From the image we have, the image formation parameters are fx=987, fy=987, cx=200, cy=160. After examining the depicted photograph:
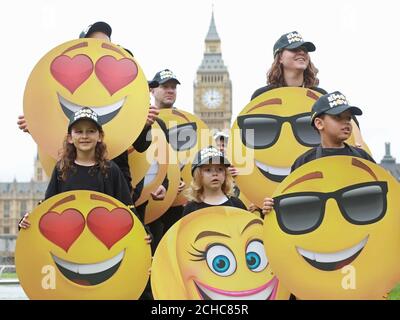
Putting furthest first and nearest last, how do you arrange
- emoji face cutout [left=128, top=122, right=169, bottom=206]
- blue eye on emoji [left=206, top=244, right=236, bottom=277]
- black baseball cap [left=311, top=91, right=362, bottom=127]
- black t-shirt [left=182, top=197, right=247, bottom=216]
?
1. emoji face cutout [left=128, top=122, right=169, bottom=206]
2. black t-shirt [left=182, top=197, right=247, bottom=216]
3. blue eye on emoji [left=206, top=244, right=236, bottom=277]
4. black baseball cap [left=311, top=91, right=362, bottom=127]

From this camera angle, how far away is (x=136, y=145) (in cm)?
744

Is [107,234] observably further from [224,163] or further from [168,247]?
[224,163]

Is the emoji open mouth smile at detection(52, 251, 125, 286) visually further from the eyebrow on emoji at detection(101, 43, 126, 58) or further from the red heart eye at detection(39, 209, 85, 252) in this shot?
the eyebrow on emoji at detection(101, 43, 126, 58)

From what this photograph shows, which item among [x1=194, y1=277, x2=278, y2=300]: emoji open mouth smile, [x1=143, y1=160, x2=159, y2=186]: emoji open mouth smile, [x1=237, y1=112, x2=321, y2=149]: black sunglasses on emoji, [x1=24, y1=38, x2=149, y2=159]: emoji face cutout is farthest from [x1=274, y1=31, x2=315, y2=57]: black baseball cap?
[x1=194, y1=277, x2=278, y2=300]: emoji open mouth smile

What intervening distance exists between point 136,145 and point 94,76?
68cm

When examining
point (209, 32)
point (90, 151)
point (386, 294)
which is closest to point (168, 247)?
point (90, 151)

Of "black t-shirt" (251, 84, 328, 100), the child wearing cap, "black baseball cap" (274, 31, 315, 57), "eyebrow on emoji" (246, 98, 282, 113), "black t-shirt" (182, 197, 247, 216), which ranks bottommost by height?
"black t-shirt" (182, 197, 247, 216)

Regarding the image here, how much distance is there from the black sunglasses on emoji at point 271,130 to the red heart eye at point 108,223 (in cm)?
139

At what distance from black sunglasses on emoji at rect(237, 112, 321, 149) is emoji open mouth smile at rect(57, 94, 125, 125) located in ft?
3.15

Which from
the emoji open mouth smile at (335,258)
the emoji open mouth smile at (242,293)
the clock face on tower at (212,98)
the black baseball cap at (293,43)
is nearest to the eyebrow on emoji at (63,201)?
the emoji open mouth smile at (242,293)

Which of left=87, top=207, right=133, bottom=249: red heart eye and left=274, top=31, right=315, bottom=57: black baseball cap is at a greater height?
left=274, top=31, right=315, bottom=57: black baseball cap

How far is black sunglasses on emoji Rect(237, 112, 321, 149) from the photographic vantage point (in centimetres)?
716

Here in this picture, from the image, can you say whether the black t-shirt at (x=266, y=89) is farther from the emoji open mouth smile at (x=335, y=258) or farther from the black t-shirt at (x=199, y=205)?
the emoji open mouth smile at (x=335, y=258)

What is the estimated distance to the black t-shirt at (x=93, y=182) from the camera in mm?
6457
